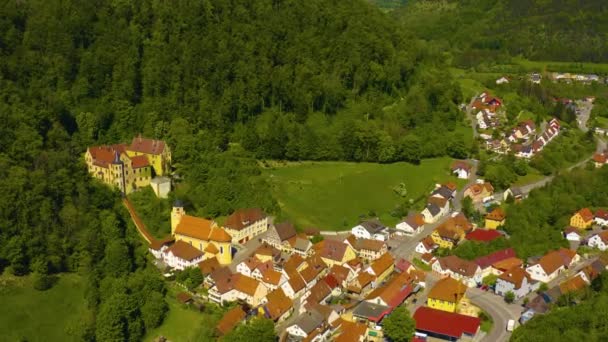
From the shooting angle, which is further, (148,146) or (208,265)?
(148,146)

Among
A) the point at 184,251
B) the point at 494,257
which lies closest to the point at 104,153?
the point at 184,251

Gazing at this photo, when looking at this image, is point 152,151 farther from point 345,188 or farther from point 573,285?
point 573,285

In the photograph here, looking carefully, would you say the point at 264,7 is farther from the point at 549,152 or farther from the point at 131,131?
the point at 549,152

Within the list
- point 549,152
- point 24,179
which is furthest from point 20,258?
point 549,152

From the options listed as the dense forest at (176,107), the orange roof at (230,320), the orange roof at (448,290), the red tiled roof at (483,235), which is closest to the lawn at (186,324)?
the orange roof at (230,320)

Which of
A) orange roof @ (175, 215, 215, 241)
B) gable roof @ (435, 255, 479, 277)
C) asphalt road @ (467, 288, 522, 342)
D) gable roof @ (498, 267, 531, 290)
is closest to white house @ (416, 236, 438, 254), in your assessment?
gable roof @ (435, 255, 479, 277)

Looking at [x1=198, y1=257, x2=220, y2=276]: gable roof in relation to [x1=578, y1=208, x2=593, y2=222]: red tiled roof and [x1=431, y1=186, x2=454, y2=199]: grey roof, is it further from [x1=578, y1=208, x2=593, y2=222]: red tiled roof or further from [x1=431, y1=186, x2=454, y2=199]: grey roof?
[x1=578, y1=208, x2=593, y2=222]: red tiled roof
